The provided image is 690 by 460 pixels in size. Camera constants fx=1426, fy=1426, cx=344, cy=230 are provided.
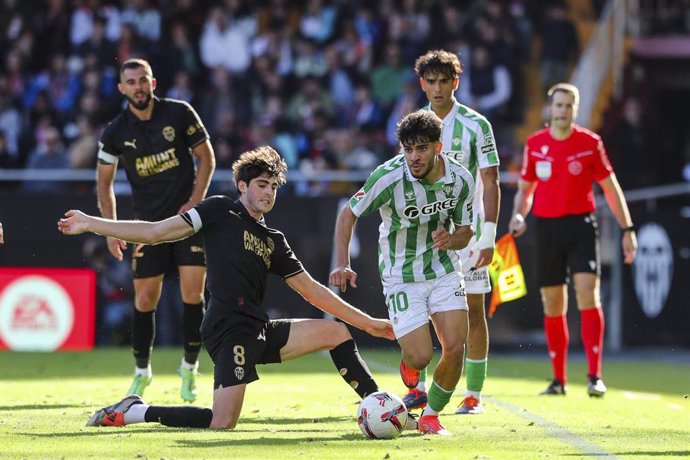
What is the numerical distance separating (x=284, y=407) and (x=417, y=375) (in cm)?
107

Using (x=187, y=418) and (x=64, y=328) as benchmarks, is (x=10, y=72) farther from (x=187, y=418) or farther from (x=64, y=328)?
(x=187, y=418)

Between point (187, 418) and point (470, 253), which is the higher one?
point (470, 253)

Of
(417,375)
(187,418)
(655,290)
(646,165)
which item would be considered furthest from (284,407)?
(646,165)

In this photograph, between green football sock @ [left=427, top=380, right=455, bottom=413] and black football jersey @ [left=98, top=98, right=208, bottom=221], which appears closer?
green football sock @ [left=427, top=380, right=455, bottom=413]

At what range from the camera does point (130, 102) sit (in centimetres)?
1009

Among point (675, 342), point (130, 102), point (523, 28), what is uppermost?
point (523, 28)

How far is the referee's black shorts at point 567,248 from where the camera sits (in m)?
11.3

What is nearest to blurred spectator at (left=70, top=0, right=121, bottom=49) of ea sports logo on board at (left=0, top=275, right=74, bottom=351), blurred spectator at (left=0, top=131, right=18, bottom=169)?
blurred spectator at (left=0, top=131, right=18, bottom=169)

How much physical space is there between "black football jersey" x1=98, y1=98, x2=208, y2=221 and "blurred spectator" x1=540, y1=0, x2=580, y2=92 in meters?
11.8

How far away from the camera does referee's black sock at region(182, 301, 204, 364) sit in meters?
10.1

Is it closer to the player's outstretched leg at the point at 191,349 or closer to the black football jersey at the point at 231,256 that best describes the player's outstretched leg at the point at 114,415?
the black football jersey at the point at 231,256

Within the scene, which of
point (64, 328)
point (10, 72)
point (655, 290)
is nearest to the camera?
point (64, 328)

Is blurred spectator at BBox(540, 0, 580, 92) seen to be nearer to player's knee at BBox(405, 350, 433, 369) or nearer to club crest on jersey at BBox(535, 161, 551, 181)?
club crest on jersey at BBox(535, 161, 551, 181)

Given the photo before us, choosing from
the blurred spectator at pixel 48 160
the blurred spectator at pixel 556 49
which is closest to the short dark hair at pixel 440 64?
the blurred spectator at pixel 48 160
